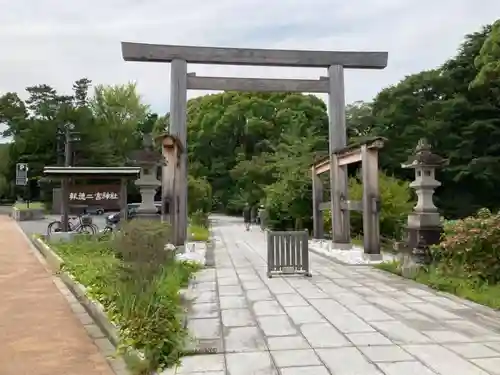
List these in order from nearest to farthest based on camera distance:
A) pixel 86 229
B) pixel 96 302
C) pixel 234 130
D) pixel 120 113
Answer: pixel 96 302
pixel 86 229
pixel 234 130
pixel 120 113

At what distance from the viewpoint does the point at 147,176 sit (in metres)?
8.93

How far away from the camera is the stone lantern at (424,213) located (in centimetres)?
744

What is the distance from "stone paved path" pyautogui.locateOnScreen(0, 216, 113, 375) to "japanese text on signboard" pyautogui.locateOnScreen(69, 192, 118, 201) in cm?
516

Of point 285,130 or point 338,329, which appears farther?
point 285,130

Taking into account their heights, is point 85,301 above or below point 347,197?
below

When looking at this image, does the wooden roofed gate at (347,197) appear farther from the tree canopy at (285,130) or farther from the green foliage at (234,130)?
the green foliage at (234,130)

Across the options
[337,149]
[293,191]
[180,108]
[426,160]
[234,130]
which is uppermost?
[234,130]

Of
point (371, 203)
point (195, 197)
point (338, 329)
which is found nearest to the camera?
point (338, 329)

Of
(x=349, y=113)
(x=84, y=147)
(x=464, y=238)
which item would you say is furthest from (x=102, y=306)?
(x=84, y=147)

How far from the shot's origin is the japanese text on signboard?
44.3ft

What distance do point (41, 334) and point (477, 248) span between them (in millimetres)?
5216

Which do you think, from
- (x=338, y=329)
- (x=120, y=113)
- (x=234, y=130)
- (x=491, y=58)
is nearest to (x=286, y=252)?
(x=338, y=329)

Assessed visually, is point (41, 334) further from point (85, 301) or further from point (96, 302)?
point (85, 301)

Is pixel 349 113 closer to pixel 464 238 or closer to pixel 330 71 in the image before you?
pixel 330 71
